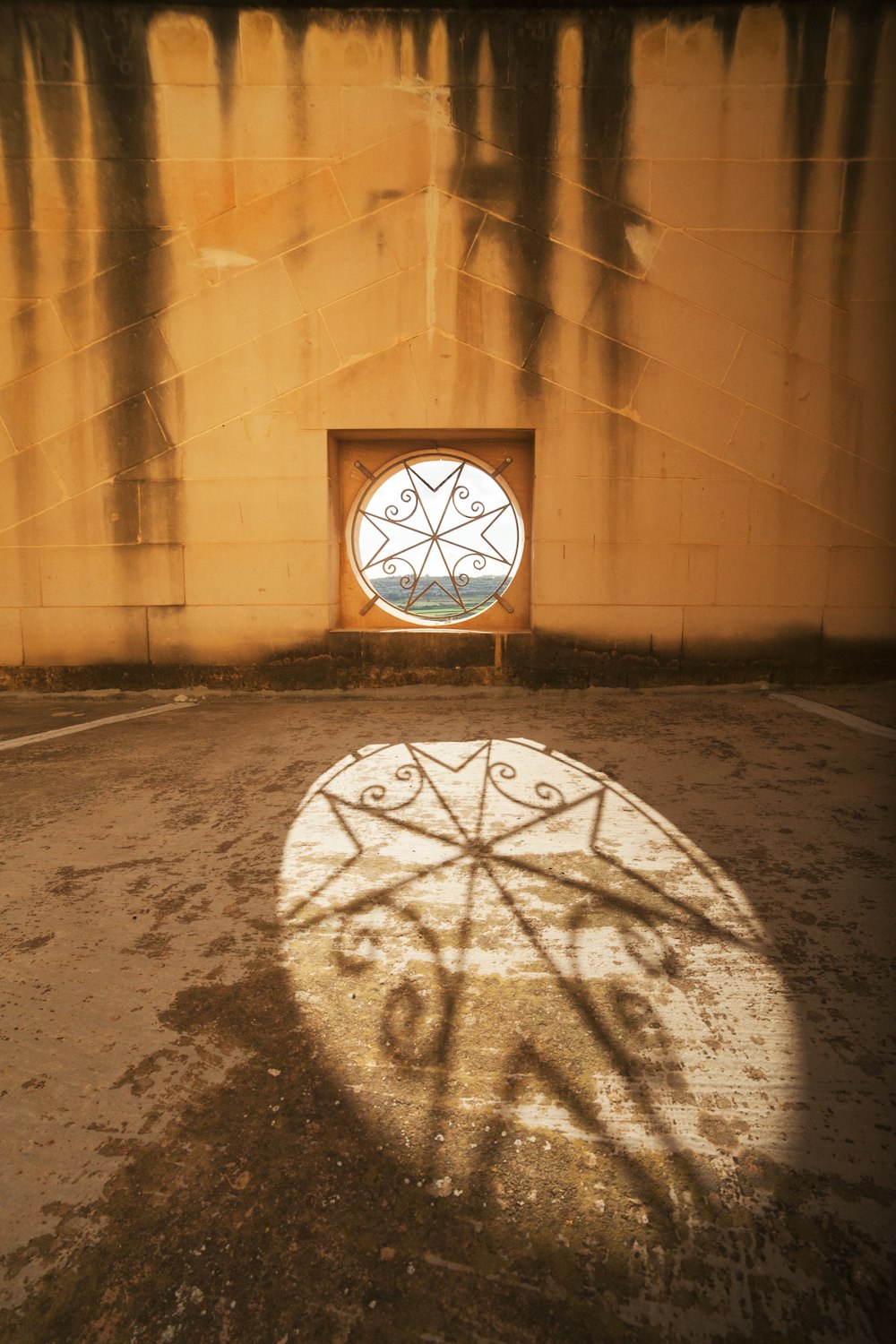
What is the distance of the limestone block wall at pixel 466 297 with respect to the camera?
13.3 ft

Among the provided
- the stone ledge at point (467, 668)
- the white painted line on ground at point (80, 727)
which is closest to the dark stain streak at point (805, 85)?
the stone ledge at point (467, 668)

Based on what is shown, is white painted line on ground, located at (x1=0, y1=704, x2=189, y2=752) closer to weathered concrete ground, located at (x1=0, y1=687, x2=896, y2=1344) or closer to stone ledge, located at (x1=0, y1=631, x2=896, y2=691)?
stone ledge, located at (x1=0, y1=631, x2=896, y2=691)

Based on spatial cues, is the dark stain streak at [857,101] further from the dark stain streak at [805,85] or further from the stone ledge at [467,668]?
the stone ledge at [467,668]

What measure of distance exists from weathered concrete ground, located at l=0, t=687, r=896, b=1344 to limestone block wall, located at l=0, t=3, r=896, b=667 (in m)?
2.49

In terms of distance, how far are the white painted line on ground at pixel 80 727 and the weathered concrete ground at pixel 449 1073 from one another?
1.13 m

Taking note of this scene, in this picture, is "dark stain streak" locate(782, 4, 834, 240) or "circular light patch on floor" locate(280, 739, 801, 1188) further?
"dark stain streak" locate(782, 4, 834, 240)

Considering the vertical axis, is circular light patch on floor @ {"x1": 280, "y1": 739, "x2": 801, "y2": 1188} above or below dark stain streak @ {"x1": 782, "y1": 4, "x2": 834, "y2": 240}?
below

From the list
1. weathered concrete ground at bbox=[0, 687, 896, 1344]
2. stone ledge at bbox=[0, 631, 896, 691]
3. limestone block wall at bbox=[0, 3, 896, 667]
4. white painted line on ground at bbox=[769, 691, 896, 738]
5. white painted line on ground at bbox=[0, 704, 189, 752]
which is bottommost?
white painted line on ground at bbox=[0, 704, 189, 752]

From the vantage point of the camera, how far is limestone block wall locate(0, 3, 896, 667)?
4.07m

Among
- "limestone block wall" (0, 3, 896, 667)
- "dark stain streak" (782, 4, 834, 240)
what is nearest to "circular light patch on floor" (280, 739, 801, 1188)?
"limestone block wall" (0, 3, 896, 667)

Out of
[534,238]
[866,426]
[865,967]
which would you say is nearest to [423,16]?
[534,238]

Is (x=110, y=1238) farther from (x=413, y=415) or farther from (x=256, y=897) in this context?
(x=413, y=415)

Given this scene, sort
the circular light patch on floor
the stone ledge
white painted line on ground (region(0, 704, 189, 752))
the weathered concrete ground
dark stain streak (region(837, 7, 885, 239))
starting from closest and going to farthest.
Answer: the weathered concrete ground < the circular light patch on floor < white painted line on ground (region(0, 704, 189, 752)) < dark stain streak (region(837, 7, 885, 239)) < the stone ledge

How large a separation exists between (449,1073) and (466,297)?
4.44 meters
